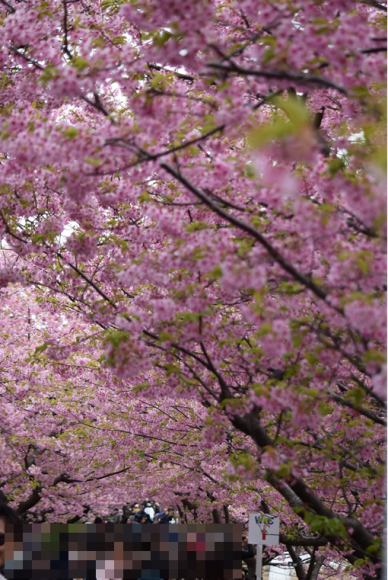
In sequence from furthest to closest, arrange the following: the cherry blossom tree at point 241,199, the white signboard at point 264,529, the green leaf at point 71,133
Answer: the white signboard at point 264,529 → the green leaf at point 71,133 → the cherry blossom tree at point 241,199

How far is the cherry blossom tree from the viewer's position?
281cm

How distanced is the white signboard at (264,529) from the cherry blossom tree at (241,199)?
165 centimetres

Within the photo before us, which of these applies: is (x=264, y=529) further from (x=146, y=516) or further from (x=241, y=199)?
(x=146, y=516)

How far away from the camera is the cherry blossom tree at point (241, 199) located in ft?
9.21

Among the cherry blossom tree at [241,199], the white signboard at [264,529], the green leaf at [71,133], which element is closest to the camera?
the cherry blossom tree at [241,199]

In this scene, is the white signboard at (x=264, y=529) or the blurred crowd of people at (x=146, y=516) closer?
the white signboard at (x=264, y=529)

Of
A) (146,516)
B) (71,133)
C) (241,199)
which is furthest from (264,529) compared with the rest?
(146,516)

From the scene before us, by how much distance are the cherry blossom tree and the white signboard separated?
5.41 ft

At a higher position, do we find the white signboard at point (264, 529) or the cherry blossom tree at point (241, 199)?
the cherry blossom tree at point (241, 199)

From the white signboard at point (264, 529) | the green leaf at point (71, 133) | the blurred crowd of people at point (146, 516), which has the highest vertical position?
the green leaf at point (71, 133)

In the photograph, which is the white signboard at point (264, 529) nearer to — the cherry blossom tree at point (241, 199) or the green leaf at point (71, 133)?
the cherry blossom tree at point (241, 199)

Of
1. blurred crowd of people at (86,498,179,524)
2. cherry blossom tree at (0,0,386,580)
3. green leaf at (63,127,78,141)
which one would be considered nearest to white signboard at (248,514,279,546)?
cherry blossom tree at (0,0,386,580)

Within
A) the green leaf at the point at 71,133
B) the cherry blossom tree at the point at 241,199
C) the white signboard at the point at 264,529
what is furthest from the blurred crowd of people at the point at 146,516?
→ the green leaf at the point at 71,133

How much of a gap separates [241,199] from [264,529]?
4482mm
